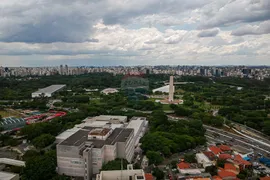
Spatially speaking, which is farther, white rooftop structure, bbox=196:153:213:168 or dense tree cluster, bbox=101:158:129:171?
white rooftop structure, bbox=196:153:213:168

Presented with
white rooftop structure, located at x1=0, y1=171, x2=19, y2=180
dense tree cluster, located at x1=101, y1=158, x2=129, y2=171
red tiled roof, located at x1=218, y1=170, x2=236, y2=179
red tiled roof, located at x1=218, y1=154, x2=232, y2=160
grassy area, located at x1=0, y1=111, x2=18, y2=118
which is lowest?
white rooftop structure, located at x1=0, y1=171, x2=19, y2=180

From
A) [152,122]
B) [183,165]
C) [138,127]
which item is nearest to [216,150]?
[183,165]

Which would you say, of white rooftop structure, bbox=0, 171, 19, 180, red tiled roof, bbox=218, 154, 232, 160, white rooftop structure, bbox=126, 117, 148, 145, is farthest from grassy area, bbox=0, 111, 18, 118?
red tiled roof, bbox=218, 154, 232, 160

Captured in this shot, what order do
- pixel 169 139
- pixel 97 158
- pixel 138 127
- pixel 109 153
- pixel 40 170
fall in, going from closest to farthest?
pixel 40 170 < pixel 97 158 < pixel 109 153 < pixel 169 139 < pixel 138 127

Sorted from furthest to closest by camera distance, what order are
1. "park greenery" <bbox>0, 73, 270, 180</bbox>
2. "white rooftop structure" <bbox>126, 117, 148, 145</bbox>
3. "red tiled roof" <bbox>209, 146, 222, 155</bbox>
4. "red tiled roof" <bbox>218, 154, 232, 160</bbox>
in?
"white rooftop structure" <bbox>126, 117, 148, 145</bbox>, "red tiled roof" <bbox>209, 146, 222, 155</bbox>, "red tiled roof" <bbox>218, 154, 232, 160</bbox>, "park greenery" <bbox>0, 73, 270, 180</bbox>

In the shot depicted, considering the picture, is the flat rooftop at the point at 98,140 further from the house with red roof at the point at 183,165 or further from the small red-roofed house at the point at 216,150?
the small red-roofed house at the point at 216,150

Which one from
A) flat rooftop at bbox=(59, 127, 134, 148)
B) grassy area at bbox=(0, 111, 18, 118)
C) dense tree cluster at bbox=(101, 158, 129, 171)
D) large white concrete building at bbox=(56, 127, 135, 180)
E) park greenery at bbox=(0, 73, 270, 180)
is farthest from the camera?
grassy area at bbox=(0, 111, 18, 118)

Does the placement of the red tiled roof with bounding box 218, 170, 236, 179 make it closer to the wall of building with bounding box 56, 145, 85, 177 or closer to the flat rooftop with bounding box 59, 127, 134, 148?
the flat rooftop with bounding box 59, 127, 134, 148

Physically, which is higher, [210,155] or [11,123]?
[11,123]

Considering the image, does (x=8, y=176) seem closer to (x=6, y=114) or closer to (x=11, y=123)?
(x=11, y=123)

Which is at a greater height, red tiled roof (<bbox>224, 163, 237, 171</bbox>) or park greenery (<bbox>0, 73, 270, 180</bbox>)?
park greenery (<bbox>0, 73, 270, 180</bbox>)

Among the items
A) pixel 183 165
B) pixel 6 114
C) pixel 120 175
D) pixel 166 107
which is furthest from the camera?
pixel 166 107

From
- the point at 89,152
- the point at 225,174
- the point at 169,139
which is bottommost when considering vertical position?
the point at 225,174

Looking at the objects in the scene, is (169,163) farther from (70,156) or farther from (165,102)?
(165,102)
